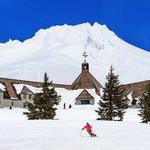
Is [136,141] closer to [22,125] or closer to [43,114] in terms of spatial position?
[22,125]

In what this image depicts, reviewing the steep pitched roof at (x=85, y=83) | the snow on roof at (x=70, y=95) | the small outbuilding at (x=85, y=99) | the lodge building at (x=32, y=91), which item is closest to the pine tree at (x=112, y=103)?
the lodge building at (x=32, y=91)

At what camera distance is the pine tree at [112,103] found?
57281mm

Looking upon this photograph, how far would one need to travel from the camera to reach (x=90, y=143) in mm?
29281

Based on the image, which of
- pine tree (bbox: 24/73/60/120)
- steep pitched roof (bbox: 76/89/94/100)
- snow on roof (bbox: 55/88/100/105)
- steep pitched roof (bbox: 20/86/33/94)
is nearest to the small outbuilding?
steep pitched roof (bbox: 76/89/94/100)

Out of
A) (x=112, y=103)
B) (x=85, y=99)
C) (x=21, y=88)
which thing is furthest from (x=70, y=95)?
(x=112, y=103)

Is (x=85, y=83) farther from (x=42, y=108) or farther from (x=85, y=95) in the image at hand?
(x=42, y=108)

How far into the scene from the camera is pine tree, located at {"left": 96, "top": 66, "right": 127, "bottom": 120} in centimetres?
5728

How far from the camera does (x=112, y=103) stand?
190ft

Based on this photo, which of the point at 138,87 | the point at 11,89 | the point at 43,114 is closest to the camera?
the point at 43,114

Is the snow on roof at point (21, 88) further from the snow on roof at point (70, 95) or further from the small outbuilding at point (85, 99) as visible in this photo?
the small outbuilding at point (85, 99)

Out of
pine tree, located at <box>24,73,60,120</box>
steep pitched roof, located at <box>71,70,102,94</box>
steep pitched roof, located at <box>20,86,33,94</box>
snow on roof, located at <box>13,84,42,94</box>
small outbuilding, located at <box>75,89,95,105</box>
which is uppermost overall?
steep pitched roof, located at <box>71,70,102,94</box>

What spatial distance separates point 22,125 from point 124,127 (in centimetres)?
904

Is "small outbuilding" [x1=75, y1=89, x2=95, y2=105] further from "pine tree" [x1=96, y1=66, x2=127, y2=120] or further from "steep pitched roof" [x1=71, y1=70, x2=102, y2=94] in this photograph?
"pine tree" [x1=96, y1=66, x2=127, y2=120]

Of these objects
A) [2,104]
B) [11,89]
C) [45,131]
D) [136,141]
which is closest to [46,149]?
[136,141]
